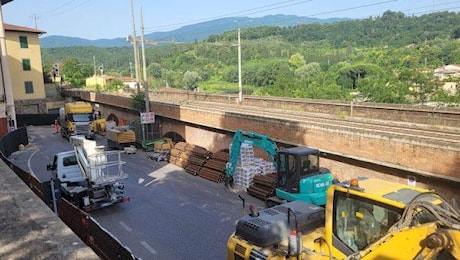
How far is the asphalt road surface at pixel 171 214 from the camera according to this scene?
1084cm

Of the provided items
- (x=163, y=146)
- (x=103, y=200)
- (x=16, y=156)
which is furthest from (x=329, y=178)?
(x=16, y=156)

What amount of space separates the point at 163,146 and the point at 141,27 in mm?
8938

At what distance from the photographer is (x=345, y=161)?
14.2 m

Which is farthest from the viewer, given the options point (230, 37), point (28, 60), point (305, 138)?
point (230, 37)

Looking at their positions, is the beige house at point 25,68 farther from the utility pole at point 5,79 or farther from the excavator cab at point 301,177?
the excavator cab at point 301,177

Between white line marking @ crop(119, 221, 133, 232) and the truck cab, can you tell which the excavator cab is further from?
the truck cab

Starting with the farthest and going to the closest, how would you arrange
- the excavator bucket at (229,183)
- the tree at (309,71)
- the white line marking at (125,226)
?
1. the tree at (309,71)
2. the excavator bucket at (229,183)
3. the white line marking at (125,226)

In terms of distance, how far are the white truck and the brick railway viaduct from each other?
23.5ft

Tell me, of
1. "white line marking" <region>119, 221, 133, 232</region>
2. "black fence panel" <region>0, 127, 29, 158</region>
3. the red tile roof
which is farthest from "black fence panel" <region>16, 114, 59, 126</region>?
"white line marking" <region>119, 221, 133, 232</region>

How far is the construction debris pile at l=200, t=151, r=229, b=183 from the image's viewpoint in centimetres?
1783

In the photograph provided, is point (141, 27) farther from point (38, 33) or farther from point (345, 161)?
point (38, 33)

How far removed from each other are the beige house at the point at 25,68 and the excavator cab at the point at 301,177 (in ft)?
133

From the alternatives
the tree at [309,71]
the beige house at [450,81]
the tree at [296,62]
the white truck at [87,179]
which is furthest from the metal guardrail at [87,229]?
the tree at [296,62]

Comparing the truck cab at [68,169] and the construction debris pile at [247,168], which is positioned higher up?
the truck cab at [68,169]
